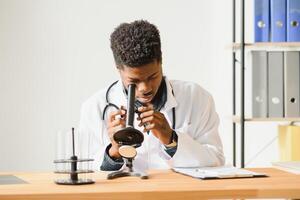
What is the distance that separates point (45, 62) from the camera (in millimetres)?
3539

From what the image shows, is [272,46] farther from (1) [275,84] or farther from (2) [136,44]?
(2) [136,44]

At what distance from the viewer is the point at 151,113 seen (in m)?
1.88

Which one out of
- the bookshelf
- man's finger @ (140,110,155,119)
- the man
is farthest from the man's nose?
the bookshelf

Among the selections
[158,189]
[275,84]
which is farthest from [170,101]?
[275,84]

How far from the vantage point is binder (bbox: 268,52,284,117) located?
3.14 meters

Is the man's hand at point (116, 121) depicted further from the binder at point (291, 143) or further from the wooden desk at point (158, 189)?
the binder at point (291, 143)

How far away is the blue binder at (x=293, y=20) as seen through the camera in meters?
3.11

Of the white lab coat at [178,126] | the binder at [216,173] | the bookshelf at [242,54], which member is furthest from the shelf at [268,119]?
the binder at [216,173]

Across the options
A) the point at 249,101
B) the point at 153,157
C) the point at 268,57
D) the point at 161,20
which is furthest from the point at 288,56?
the point at 153,157

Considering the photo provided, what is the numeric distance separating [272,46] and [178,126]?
118 centimetres

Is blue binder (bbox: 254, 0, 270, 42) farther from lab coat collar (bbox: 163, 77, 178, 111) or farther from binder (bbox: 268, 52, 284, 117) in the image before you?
lab coat collar (bbox: 163, 77, 178, 111)

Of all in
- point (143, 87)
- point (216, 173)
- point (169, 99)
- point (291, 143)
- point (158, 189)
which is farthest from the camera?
point (291, 143)

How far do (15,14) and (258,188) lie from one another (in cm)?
230

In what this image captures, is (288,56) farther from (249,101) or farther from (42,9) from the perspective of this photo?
(42,9)
